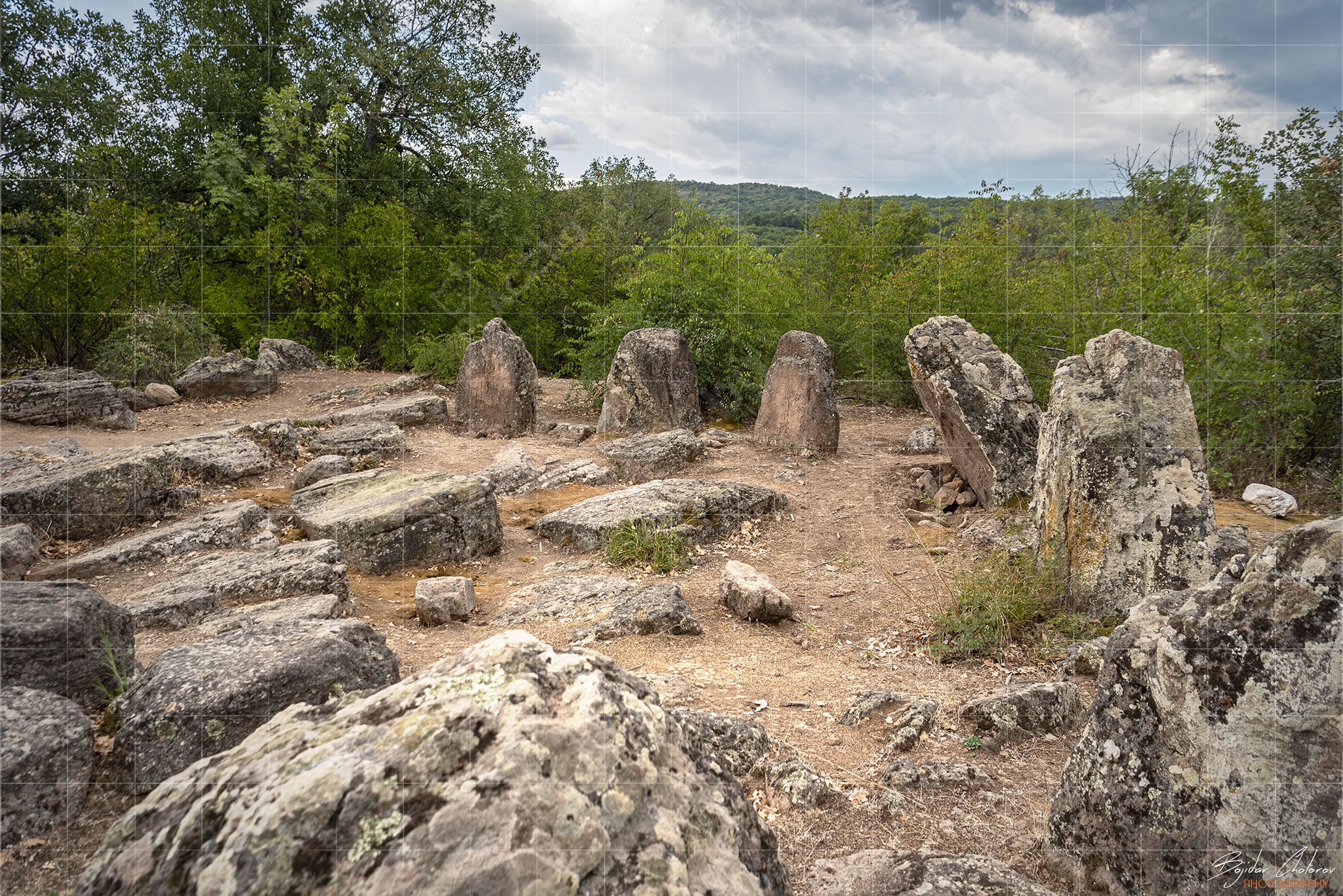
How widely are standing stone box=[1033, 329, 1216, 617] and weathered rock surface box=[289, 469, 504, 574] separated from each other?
181 inches

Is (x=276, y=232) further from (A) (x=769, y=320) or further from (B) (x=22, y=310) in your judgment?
(A) (x=769, y=320)

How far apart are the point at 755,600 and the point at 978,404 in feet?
13.8

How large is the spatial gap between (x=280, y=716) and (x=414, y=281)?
1738 cm

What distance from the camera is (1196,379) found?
396 inches

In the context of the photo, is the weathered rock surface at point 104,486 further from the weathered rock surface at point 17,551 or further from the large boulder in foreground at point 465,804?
the large boulder in foreground at point 465,804

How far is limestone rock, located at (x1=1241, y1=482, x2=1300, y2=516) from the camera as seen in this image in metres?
8.55

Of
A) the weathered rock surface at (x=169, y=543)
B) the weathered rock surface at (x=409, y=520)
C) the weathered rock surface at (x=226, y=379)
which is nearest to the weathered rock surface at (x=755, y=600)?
the weathered rock surface at (x=409, y=520)

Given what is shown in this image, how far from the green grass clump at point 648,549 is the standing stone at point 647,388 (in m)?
4.40

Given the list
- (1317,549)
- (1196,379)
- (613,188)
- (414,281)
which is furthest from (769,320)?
(613,188)

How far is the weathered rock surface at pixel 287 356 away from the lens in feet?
50.3


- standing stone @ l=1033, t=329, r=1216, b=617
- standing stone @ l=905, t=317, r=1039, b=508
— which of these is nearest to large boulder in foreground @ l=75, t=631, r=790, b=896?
standing stone @ l=1033, t=329, r=1216, b=617

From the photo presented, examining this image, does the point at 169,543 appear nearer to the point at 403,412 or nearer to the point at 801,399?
the point at 403,412

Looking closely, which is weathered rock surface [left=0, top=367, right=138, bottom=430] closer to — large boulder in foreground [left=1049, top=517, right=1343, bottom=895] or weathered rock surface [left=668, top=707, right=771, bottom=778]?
weathered rock surface [left=668, top=707, right=771, bottom=778]

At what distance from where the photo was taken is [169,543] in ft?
20.9
